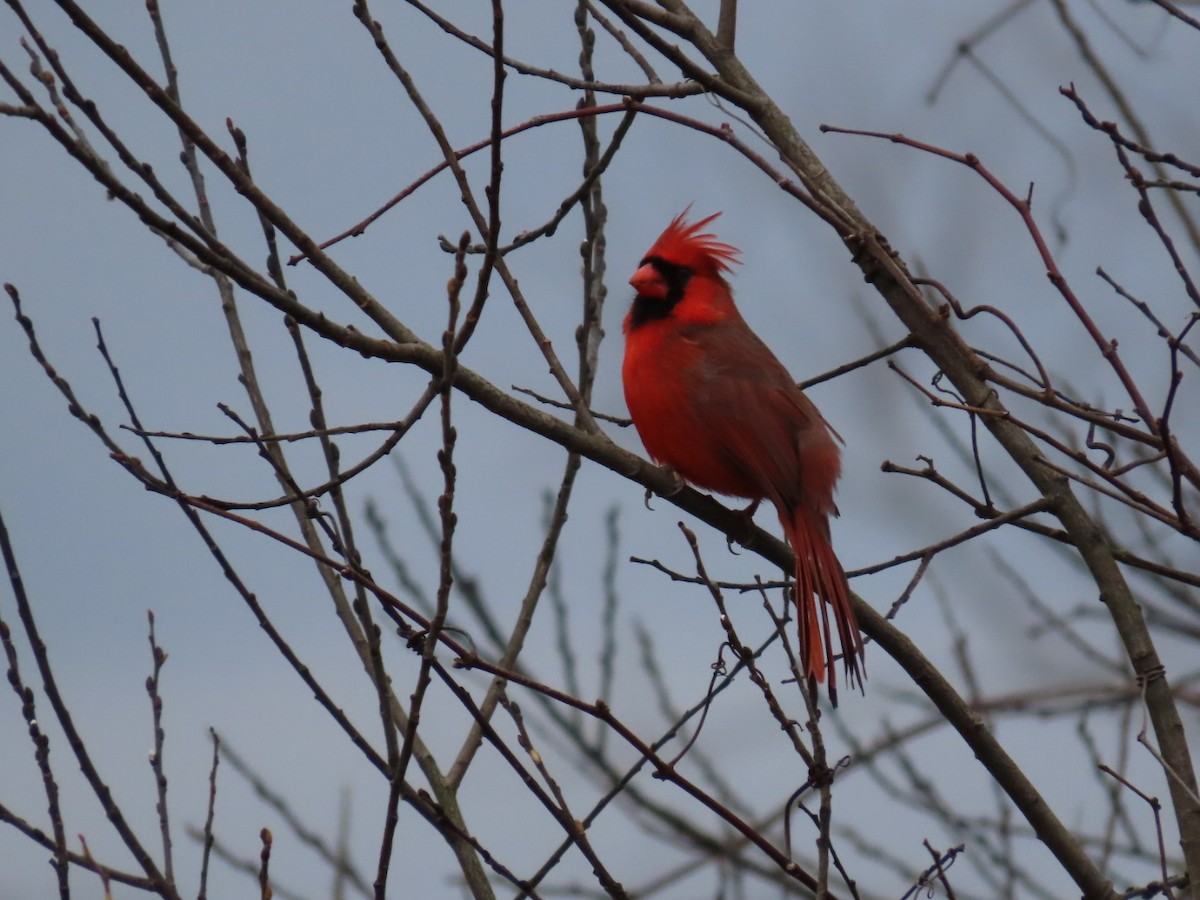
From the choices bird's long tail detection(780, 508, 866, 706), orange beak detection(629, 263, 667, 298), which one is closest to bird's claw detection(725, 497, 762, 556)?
bird's long tail detection(780, 508, 866, 706)

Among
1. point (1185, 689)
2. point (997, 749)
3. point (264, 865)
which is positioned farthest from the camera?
point (1185, 689)

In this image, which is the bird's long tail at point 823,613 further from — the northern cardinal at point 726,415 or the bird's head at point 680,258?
the bird's head at point 680,258

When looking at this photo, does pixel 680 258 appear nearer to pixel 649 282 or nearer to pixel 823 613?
pixel 649 282

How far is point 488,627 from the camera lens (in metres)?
3.12

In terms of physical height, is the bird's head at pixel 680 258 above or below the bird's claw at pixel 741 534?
above

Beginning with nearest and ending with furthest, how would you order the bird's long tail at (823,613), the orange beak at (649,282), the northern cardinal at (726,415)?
the bird's long tail at (823,613)
the northern cardinal at (726,415)
the orange beak at (649,282)

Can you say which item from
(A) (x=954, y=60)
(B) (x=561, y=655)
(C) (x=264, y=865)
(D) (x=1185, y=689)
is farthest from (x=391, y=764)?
(A) (x=954, y=60)

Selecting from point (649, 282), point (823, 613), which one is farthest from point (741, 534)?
point (649, 282)

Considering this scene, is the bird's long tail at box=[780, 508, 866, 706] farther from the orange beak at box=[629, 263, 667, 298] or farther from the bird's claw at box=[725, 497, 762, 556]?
the orange beak at box=[629, 263, 667, 298]

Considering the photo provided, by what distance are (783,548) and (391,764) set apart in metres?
1.50

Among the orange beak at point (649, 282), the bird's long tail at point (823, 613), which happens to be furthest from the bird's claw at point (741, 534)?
the orange beak at point (649, 282)

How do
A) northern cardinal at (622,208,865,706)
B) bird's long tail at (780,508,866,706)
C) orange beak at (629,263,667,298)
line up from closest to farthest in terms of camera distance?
1. bird's long tail at (780,508,866,706)
2. northern cardinal at (622,208,865,706)
3. orange beak at (629,263,667,298)

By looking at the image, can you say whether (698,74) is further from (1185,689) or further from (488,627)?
(1185,689)

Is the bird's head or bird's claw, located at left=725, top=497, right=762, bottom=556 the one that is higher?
the bird's head
